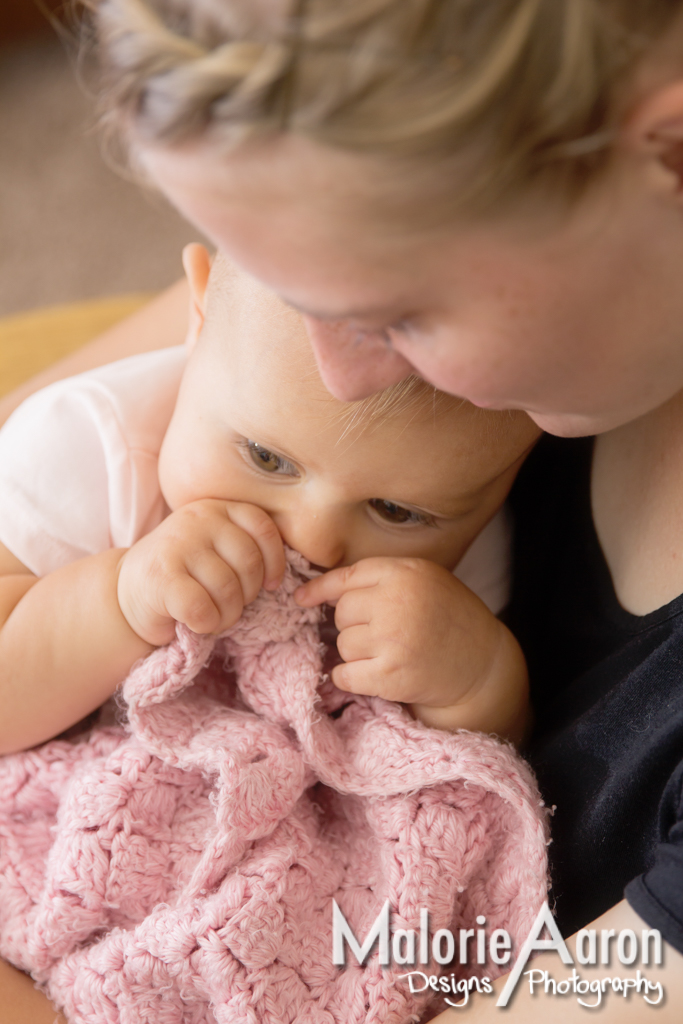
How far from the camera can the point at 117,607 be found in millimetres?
711

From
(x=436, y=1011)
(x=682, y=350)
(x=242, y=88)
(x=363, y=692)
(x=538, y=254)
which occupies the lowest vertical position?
(x=436, y=1011)

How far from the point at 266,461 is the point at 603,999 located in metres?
0.42

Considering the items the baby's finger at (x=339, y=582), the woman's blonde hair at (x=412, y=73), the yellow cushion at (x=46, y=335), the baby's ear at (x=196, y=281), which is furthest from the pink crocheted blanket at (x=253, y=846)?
the yellow cushion at (x=46, y=335)

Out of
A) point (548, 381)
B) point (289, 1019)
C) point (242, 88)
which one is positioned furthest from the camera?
point (289, 1019)

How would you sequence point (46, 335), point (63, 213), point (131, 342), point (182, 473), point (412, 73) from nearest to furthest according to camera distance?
point (412, 73) → point (182, 473) → point (131, 342) → point (46, 335) → point (63, 213)

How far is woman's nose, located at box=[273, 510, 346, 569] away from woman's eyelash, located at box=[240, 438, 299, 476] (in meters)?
0.03

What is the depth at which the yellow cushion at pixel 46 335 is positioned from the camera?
114 centimetres

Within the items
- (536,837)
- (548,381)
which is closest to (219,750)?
(536,837)

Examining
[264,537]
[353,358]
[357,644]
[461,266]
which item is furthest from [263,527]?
[461,266]

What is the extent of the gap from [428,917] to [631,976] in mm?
164

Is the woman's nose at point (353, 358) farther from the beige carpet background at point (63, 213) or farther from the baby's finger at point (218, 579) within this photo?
the beige carpet background at point (63, 213)

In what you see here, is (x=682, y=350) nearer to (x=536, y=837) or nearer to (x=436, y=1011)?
(x=536, y=837)

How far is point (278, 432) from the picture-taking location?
65 cm

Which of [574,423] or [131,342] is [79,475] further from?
[574,423]
